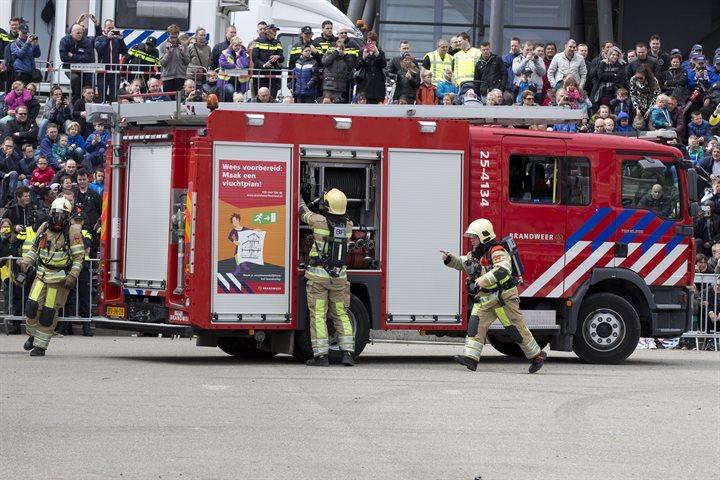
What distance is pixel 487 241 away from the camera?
15812mm

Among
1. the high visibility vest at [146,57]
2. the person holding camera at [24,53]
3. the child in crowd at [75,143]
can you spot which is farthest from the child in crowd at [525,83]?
the person holding camera at [24,53]

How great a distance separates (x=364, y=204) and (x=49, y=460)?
7.91 meters

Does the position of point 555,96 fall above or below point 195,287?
above

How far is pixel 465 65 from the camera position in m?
24.0

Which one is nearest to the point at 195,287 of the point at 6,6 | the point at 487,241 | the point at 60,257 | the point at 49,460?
the point at 60,257

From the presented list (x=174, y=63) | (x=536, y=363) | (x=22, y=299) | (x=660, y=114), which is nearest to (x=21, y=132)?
(x=174, y=63)

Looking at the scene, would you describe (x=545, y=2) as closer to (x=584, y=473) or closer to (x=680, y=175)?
(x=680, y=175)

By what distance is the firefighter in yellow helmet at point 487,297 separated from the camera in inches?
620

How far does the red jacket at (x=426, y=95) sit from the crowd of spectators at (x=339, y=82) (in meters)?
0.02

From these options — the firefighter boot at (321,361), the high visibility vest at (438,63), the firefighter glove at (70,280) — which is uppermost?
the high visibility vest at (438,63)

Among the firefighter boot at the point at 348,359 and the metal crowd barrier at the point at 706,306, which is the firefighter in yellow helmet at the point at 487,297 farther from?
the metal crowd barrier at the point at 706,306

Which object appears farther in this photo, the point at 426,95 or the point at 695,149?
the point at 695,149

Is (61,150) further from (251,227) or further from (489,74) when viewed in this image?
(251,227)

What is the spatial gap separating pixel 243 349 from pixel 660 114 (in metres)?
9.41
